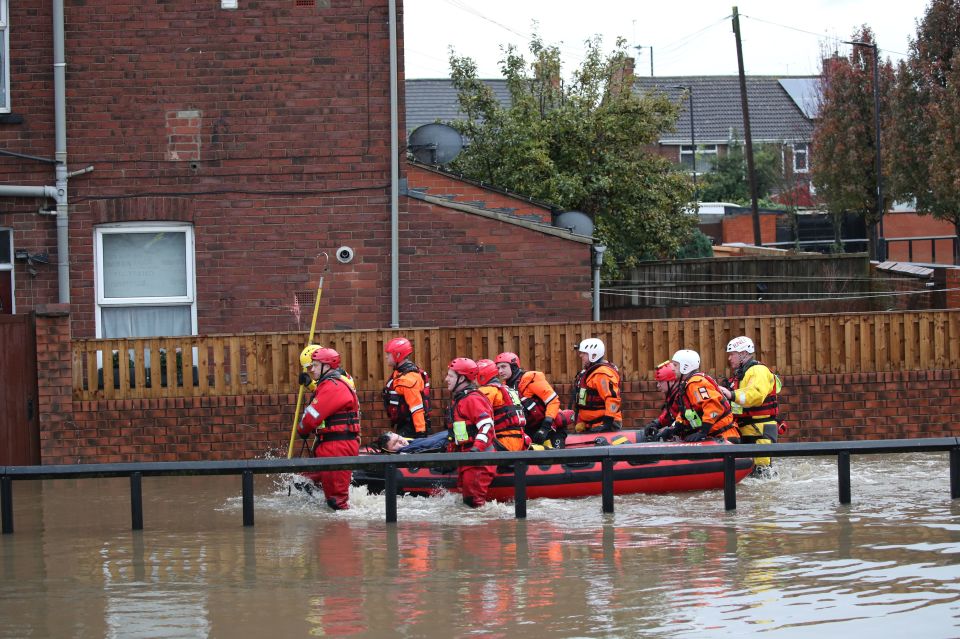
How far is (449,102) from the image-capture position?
174 ft

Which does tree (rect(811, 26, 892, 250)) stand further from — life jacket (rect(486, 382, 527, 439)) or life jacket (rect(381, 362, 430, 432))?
life jacket (rect(486, 382, 527, 439))

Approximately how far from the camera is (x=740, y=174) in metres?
57.1

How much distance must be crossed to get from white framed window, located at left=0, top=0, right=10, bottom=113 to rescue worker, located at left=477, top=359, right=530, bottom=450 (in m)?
8.26

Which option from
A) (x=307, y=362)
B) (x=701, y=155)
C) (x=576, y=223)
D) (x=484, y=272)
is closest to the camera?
(x=307, y=362)

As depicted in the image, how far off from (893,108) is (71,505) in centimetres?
2927

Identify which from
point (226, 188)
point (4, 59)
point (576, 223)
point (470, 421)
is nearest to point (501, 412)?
point (470, 421)

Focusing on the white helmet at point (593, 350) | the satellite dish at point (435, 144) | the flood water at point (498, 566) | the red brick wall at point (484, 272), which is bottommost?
the flood water at point (498, 566)

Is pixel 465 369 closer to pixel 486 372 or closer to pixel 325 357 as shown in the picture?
pixel 486 372

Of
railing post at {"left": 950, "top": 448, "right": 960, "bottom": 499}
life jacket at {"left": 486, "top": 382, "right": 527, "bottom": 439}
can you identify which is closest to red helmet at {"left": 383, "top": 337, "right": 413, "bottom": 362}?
life jacket at {"left": 486, "top": 382, "right": 527, "bottom": 439}

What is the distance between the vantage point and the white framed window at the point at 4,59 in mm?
17734

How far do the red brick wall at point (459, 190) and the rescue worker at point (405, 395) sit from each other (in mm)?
5629

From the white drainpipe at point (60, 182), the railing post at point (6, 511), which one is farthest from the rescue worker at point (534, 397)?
the white drainpipe at point (60, 182)

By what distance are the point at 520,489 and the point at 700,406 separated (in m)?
2.67

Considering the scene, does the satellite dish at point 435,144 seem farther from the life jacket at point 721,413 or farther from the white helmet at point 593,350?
the life jacket at point 721,413
